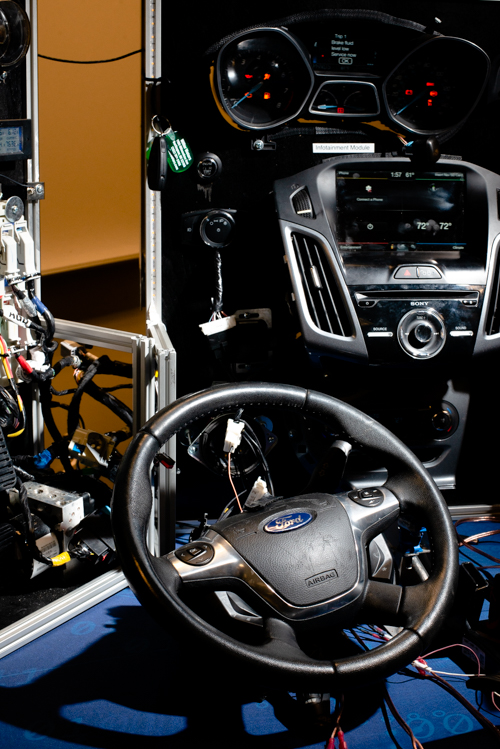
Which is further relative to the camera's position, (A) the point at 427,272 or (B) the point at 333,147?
(B) the point at 333,147

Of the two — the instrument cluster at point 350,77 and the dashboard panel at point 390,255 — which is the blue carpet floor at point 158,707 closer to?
the dashboard panel at point 390,255

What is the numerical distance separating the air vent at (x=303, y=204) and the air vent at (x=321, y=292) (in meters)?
0.07

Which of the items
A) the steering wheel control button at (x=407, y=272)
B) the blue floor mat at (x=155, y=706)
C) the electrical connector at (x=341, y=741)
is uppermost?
the steering wheel control button at (x=407, y=272)

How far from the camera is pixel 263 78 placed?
1.88 meters

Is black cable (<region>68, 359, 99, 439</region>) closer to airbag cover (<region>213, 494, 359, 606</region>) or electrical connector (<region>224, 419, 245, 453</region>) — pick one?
electrical connector (<region>224, 419, 245, 453</region>)

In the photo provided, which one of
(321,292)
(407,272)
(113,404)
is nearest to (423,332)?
(407,272)

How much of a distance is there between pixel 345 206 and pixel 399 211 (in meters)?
0.17

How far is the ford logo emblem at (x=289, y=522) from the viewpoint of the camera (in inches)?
35.0

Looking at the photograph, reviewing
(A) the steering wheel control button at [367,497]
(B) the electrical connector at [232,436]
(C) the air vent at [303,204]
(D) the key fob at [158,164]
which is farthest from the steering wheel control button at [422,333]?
(A) the steering wheel control button at [367,497]

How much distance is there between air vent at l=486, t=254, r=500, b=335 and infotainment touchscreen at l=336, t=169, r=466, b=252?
194 millimetres

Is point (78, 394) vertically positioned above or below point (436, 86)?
below

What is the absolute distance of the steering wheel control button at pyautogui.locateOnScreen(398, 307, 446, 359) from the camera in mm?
1799

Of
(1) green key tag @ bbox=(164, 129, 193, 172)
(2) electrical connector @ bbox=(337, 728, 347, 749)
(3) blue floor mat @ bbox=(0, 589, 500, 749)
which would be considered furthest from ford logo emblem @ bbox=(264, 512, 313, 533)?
(1) green key tag @ bbox=(164, 129, 193, 172)

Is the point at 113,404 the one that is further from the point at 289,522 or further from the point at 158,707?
the point at 289,522
